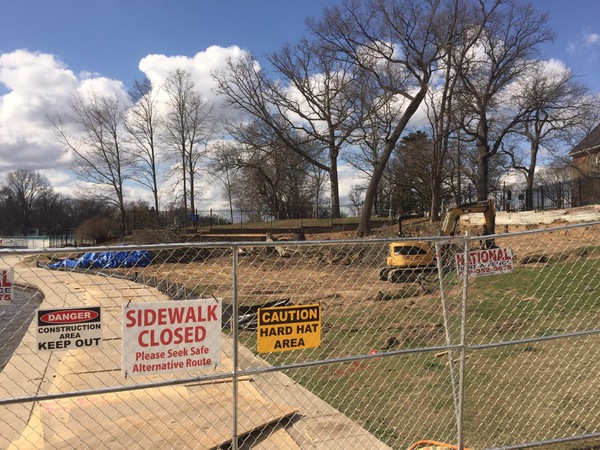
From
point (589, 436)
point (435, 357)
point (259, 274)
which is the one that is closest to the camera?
point (589, 436)

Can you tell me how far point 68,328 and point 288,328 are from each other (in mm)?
1556

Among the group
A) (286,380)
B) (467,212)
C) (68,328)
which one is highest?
(467,212)

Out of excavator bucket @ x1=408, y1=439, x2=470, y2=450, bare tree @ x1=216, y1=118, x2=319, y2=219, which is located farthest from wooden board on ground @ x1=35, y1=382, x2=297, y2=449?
bare tree @ x1=216, y1=118, x2=319, y2=219

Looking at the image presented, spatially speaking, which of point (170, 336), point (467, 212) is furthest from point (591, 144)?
point (170, 336)

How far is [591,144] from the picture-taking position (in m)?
48.4

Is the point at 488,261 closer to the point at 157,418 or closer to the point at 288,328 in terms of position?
the point at 288,328

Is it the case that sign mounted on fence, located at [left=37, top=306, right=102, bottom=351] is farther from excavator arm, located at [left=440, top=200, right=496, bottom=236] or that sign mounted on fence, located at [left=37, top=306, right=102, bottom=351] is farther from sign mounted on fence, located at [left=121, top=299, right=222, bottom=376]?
excavator arm, located at [left=440, top=200, right=496, bottom=236]

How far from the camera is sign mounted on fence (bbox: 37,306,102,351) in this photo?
3107 millimetres

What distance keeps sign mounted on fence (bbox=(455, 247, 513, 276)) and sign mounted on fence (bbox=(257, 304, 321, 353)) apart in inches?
58.8

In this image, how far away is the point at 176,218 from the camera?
5053 cm

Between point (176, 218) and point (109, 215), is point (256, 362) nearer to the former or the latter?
point (176, 218)

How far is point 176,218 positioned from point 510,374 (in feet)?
153

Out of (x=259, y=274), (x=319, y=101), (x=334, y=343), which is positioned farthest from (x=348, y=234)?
(x=334, y=343)

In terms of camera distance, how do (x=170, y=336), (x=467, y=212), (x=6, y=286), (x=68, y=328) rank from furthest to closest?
(x=467, y=212) < (x=170, y=336) < (x=68, y=328) < (x=6, y=286)
